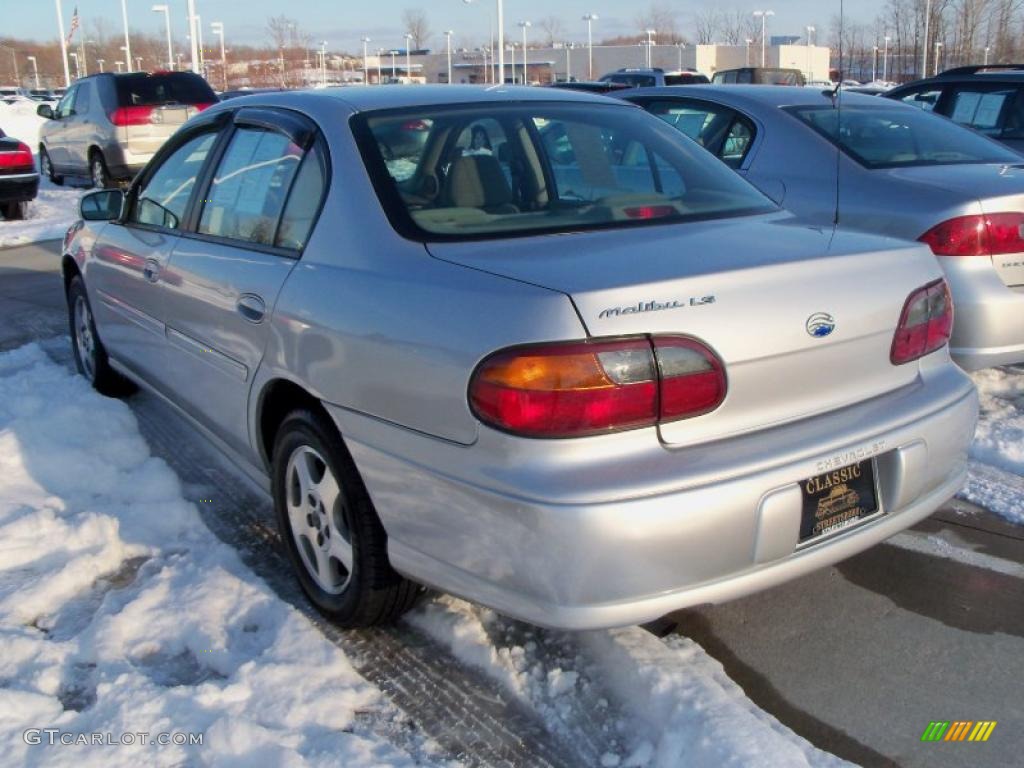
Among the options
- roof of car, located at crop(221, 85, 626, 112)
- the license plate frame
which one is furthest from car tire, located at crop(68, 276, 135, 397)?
the license plate frame

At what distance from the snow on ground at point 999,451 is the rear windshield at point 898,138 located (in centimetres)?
122

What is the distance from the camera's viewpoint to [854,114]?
19.9 feet

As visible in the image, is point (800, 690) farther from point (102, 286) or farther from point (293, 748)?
point (102, 286)

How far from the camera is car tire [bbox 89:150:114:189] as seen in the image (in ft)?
53.9

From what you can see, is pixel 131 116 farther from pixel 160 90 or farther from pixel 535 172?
pixel 535 172

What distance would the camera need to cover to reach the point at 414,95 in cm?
375

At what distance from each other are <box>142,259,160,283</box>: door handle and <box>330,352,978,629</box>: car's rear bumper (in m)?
1.85

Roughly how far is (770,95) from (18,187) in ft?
36.0

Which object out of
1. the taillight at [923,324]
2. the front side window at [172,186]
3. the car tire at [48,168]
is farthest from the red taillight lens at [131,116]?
the taillight at [923,324]

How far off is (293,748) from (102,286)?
325 cm

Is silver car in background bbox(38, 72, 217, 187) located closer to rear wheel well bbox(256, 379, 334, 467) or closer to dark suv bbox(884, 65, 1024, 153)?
dark suv bbox(884, 65, 1024, 153)

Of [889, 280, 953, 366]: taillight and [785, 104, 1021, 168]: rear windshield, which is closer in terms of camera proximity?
[889, 280, 953, 366]: taillight

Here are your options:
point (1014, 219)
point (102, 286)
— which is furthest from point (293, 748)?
point (1014, 219)

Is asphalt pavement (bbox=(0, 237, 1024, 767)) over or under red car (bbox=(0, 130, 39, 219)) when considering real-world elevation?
under
